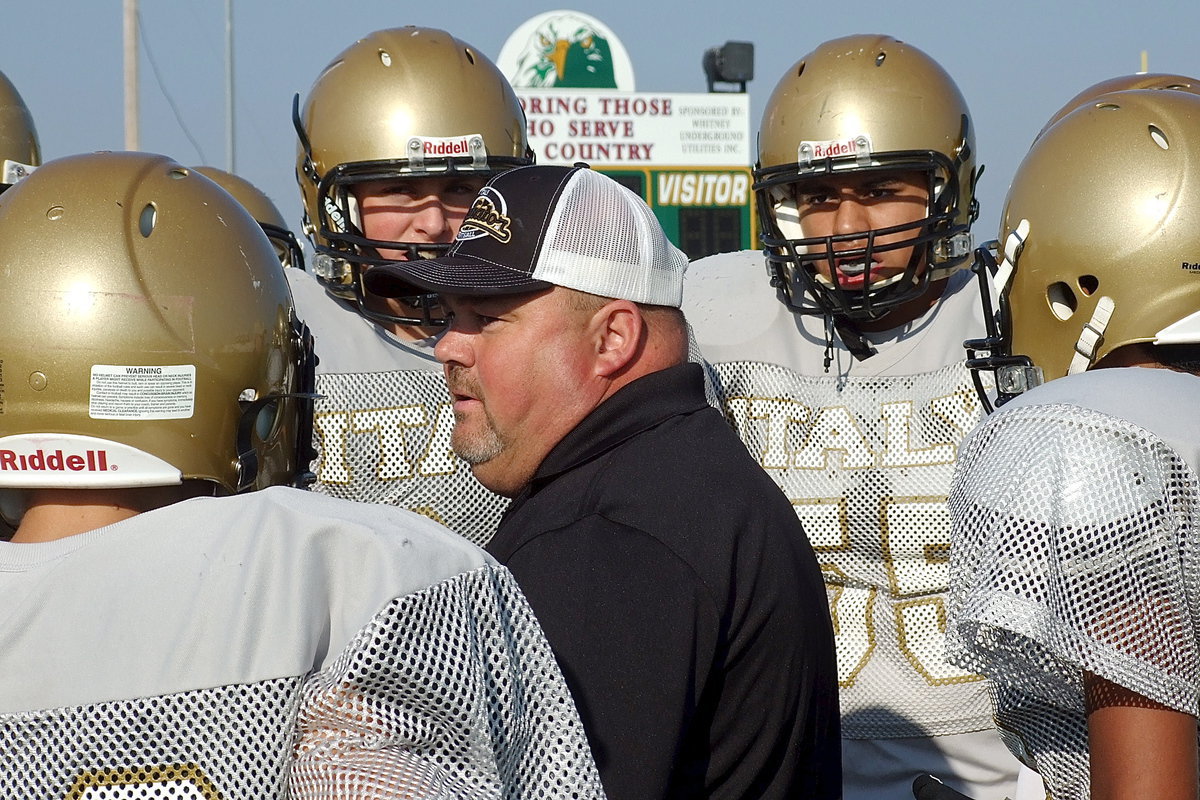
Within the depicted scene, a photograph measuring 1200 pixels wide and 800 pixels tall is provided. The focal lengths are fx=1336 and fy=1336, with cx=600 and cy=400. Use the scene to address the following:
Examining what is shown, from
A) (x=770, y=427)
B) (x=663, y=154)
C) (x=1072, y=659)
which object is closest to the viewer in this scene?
(x=1072, y=659)

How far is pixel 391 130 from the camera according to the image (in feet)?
11.5

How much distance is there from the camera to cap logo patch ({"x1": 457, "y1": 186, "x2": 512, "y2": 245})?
2154 mm

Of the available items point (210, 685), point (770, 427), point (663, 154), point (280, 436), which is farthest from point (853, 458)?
point (663, 154)

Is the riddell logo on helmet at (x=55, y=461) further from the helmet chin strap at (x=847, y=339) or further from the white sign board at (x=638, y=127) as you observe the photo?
the white sign board at (x=638, y=127)

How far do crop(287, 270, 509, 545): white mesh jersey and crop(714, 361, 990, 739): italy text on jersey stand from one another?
70 centimetres

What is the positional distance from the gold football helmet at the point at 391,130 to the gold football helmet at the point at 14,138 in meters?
1.06

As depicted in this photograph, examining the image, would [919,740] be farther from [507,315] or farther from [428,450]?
[507,315]

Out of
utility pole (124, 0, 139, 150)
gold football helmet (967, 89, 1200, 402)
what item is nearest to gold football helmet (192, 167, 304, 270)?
gold football helmet (967, 89, 1200, 402)

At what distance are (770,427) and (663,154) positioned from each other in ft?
46.4

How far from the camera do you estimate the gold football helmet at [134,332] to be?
5.57ft

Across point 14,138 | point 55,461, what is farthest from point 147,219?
point 14,138

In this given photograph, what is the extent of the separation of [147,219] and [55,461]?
15.3 inches

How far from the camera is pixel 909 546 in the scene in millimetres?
3182

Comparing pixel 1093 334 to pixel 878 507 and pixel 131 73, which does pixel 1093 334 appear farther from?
pixel 131 73
